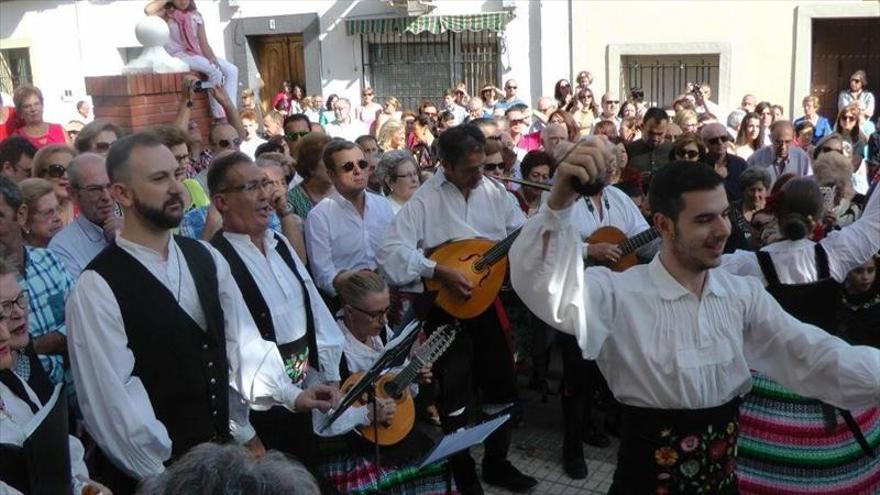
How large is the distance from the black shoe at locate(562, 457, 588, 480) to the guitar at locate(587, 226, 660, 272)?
3.56ft

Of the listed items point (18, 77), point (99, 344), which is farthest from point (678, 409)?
point (18, 77)

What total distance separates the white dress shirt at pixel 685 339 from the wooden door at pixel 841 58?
12773 mm

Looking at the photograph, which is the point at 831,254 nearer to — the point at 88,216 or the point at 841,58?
the point at 88,216

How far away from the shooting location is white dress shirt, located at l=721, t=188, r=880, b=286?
12.3 feet

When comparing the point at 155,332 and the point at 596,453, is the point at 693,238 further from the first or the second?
the point at 596,453

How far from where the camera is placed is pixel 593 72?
14930mm

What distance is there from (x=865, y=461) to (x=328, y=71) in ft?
50.3

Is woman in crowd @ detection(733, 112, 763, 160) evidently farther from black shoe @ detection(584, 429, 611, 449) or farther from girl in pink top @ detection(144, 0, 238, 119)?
girl in pink top @ detection(144, 0, 238, 119)

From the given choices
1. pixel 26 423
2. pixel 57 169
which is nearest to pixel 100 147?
pixel 57 169

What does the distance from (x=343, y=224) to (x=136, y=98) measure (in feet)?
6.65

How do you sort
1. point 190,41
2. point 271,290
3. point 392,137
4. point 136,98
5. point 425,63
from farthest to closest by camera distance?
point 425,63, point 392,137, point 190,41, point 136,98, point 271,290

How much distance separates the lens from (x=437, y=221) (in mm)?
4684

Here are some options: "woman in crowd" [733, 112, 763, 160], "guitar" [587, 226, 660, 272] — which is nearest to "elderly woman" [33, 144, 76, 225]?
"guitar" [587, 226, 660, 272]

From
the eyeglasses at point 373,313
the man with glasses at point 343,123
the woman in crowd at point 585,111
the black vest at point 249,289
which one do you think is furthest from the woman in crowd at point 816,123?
the black vest at point 249,289
